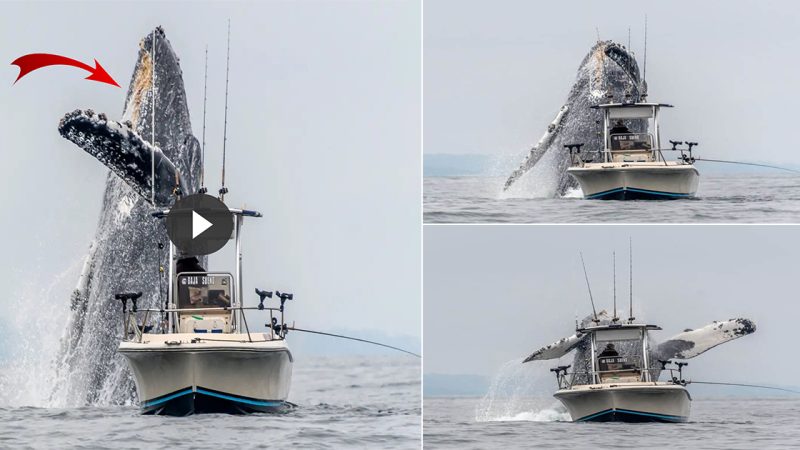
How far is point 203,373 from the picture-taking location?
19391 mm

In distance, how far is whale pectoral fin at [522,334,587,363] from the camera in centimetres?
2159

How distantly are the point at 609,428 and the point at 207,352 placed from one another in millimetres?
4134

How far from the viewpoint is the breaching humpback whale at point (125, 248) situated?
22688mm

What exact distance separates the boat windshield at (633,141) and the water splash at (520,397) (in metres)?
2.38

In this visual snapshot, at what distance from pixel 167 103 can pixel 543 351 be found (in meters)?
4.79

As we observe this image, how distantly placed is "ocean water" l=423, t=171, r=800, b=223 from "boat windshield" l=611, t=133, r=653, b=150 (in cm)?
60

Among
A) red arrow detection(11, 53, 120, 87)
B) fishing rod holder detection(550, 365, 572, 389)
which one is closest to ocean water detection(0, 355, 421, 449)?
fishing rod holder detection(550, 365, 572, 389)

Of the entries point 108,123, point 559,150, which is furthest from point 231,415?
point 559,150

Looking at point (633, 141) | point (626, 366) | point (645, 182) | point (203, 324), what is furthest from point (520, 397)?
point (203, 324)

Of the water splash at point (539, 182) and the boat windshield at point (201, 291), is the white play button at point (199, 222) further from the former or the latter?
the water splash at point (539, 182)

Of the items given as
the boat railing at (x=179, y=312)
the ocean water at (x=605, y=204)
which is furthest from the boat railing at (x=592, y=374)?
the boat railing at (x=179, y=312)

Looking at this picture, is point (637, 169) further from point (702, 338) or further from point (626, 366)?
point (626, 366)

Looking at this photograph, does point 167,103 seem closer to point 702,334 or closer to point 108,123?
point 108,123

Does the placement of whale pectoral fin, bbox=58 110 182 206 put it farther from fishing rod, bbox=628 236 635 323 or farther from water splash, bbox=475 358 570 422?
fishing rod, bbox=628 236 635 323
